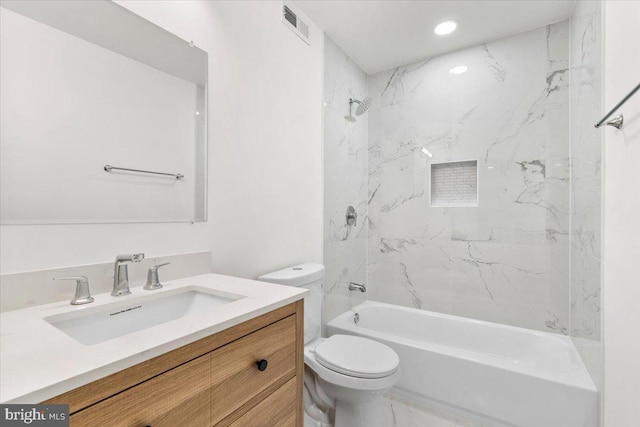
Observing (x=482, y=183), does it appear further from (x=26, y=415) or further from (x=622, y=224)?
(x=26, y=415)

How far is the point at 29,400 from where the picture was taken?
42cm

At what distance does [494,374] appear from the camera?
1.61 metres

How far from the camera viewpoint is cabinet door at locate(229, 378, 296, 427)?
2.62ft

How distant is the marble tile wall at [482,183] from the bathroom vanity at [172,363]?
184 cm

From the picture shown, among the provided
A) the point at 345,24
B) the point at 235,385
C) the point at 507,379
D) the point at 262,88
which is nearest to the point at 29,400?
the point at 235,385

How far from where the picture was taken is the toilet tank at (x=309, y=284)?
1534 mm

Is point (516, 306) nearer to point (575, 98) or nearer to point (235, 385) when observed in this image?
point (575, 98)

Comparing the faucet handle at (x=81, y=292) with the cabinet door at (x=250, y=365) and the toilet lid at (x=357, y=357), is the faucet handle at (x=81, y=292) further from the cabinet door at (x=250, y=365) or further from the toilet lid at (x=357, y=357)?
the toilet lid at (x=357, y=357)

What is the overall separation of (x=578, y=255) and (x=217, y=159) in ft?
7.15

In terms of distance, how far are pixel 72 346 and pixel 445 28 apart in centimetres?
264

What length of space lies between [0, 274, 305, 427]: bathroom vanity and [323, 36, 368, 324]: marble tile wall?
4.08ft

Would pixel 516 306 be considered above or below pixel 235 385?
below

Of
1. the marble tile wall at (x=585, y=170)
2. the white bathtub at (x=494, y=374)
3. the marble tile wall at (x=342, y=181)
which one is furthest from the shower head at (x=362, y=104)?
the white bathtub at (x=494, y=374)

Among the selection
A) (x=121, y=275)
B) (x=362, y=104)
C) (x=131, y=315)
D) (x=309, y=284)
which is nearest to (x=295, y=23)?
(x=362, y=104)
